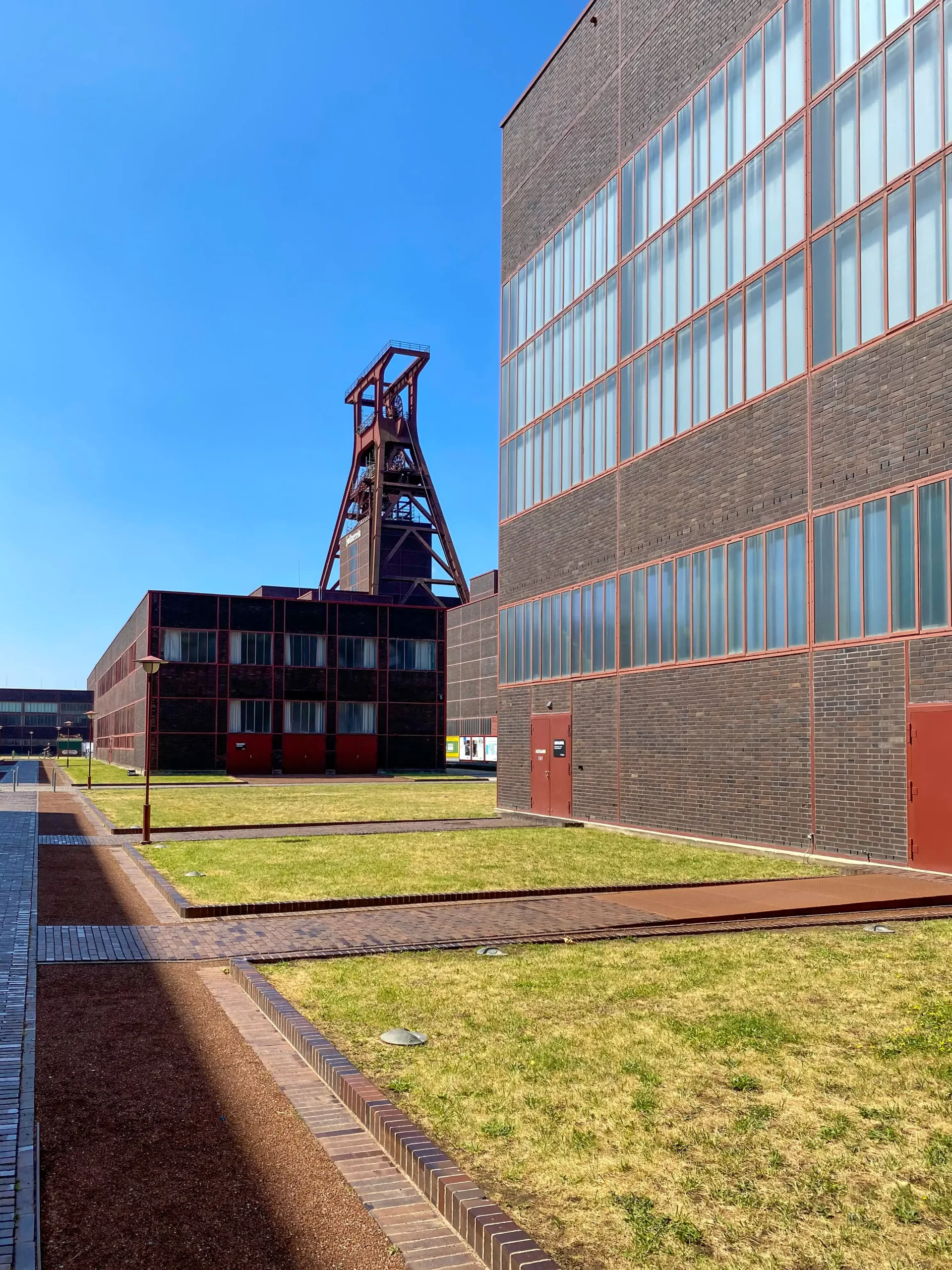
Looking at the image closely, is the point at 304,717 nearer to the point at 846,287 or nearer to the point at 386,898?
the point at 846,287

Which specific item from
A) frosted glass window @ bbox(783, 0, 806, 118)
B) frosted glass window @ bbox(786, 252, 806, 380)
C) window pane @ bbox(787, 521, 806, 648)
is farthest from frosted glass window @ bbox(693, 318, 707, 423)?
frosted glass window @ bbox(783, 0, 806, 118)

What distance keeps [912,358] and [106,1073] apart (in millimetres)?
15675

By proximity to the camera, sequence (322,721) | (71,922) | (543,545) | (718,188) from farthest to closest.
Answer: (322,721) → (543,545) → (718,188) → (71,922)

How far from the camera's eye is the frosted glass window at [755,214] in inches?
837

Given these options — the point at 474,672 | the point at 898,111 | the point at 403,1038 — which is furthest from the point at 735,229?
the point at 474,672

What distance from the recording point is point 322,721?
63.3 metres

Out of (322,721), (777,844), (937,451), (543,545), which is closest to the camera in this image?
(937,451)

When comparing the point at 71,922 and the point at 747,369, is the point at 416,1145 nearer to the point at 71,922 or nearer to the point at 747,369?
the point at 71,922

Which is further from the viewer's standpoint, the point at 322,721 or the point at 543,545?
the point at 322,721

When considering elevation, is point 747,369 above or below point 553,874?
above

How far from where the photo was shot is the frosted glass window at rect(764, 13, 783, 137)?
68.3 ft

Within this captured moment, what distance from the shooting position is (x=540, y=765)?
99.5 ft

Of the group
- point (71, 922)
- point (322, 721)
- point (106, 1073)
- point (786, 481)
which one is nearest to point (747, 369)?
point (786, 481)

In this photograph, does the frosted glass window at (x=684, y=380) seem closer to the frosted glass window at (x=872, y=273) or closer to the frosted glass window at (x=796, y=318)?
the frosted glass window at (x=796, y=318)
